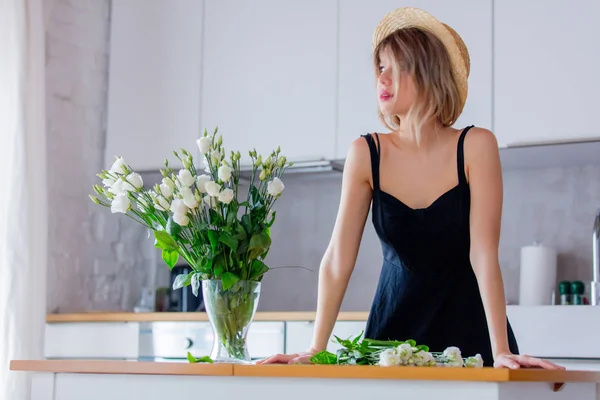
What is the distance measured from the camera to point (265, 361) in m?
1.38

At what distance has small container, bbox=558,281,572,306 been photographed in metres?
3.34

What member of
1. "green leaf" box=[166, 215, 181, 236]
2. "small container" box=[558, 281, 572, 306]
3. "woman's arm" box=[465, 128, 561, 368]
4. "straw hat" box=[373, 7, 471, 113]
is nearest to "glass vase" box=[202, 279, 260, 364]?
"green leaf" box=[166, 215, 181, 236]

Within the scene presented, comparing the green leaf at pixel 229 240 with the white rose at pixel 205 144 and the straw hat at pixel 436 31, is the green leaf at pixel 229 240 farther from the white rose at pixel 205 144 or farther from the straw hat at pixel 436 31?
the straw hat at pixel 436 31

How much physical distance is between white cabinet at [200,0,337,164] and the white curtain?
72cm

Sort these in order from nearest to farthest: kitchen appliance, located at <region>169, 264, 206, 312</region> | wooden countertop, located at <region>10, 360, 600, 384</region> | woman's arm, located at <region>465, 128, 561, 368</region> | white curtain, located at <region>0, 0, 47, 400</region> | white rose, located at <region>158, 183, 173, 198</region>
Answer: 1. wooden countertop, located at <region>10, 360, 600, 384</region>
2. woman's arm, located at <region>465, 128, 561, 368</region>
3. white rose, located at <region>158, 183, 173, 198</region>
4. white curtain, located at <region>0, 0, 47, 400</region>
5. kitchen appliance, located at <region>169, 264, 206, 312</region>

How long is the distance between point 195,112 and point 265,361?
2665 mm

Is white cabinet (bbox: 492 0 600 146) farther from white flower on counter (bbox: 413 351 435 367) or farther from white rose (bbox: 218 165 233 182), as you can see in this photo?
white flower on counter (bbox: 413 351 435 367)

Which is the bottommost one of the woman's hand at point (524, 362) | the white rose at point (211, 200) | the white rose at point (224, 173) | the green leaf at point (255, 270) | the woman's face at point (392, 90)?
the woman's hand at point (524, 362)

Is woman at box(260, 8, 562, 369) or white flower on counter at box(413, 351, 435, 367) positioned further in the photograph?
woman at box(260, 8, 562, 369)

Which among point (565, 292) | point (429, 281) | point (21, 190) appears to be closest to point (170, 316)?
point (21, 190)

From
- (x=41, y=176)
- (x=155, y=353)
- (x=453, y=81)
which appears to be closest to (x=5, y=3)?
(x=41, y=176)

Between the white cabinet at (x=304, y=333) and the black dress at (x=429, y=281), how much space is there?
1.24 m

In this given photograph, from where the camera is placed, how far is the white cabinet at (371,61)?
11.1 feet

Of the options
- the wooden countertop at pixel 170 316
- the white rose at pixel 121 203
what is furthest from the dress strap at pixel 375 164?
the wooden countertop at pixel 170 316
